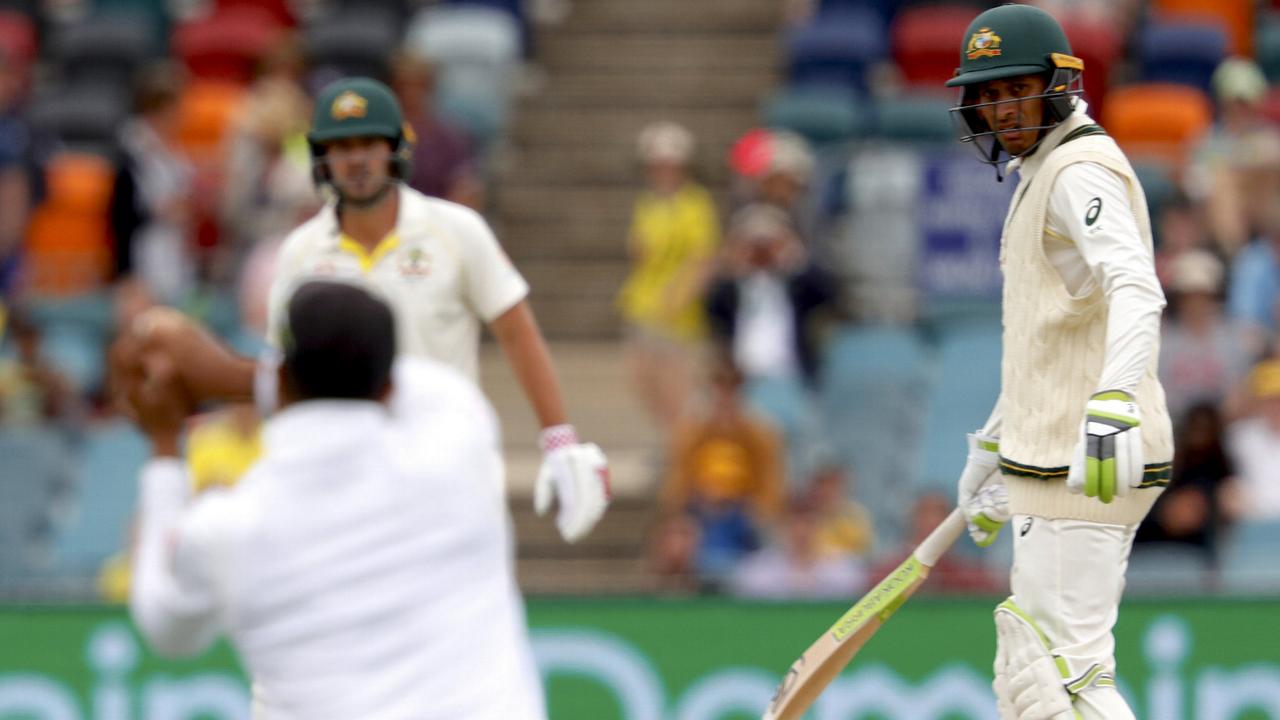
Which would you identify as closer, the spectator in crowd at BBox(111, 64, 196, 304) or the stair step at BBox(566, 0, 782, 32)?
the spectator in crowd at BBox(111, 64, 196, 304)

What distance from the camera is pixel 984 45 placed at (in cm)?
533

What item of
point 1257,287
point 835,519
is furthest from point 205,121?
point 1257,287

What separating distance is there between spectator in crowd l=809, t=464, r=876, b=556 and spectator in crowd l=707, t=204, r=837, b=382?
3.05ft

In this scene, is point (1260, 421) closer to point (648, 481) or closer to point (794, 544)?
point (794, 544)

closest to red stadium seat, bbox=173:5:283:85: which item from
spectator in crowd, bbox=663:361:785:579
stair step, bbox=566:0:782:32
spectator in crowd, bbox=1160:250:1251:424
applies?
stair step, bbox=566:0:782:32

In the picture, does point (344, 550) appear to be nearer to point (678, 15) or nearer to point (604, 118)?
point (604, 118)

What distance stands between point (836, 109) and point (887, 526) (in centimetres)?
331

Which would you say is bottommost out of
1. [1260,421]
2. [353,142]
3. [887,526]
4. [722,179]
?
[887,526]

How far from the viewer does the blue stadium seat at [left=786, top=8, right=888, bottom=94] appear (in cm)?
1348

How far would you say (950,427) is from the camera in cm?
1095

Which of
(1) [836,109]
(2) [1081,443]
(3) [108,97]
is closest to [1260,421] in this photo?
(1) [836,109]

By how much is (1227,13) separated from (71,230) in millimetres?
7812

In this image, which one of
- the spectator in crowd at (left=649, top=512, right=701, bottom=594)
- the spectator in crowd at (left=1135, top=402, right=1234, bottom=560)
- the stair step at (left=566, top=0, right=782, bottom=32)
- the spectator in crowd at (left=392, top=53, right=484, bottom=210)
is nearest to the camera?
the spectator in crowd at (left=1135, top=402, right=1234, bottom=560)

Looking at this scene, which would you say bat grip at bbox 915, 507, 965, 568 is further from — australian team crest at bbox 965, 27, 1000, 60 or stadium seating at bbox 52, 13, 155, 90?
stadium seating at bbox 52, 13, 155, 90
